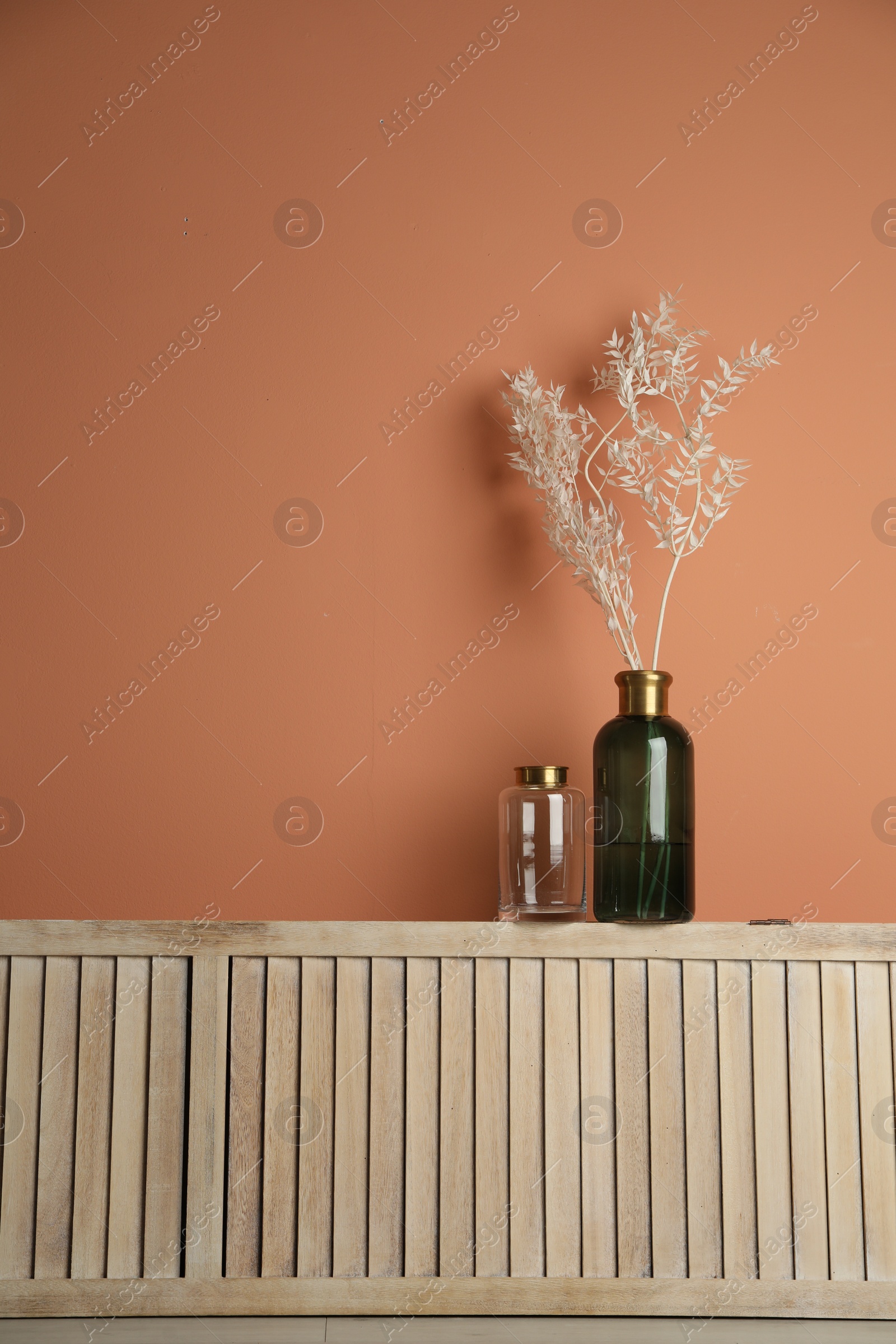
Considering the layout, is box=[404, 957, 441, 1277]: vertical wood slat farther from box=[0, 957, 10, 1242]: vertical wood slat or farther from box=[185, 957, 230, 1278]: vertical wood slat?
box=[0, 957, 10, 1242]: vertical wood slat

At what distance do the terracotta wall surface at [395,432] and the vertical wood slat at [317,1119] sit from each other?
0.26m

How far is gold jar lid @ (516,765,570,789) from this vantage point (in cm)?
113

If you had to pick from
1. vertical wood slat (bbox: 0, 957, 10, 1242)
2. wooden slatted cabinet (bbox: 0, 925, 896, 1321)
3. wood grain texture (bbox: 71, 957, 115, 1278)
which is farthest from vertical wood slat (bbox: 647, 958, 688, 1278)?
vertical wood slat (bbox: 0, 957, 10, 1242)

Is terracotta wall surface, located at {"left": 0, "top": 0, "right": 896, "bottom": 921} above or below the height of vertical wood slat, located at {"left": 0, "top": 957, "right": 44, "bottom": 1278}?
above

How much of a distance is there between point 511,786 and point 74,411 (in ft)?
2.67

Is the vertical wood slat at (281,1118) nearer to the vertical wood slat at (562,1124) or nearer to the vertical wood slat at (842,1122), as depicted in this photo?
the vertical wood slat at (562,1124)

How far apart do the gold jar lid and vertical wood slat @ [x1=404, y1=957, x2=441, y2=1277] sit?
0.77 ft

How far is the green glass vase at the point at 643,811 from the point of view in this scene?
1.09m

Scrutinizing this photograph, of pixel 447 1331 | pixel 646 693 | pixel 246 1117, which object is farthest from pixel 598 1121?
pixel 646 693

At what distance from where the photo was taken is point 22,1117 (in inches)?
39.4

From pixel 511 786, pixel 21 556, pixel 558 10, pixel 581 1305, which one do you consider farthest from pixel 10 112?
pixel 581 1305

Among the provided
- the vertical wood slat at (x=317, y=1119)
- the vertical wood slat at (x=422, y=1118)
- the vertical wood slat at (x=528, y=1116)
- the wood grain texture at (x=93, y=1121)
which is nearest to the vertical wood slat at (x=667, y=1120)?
the vertical wood slat at (x=528, y=1116)

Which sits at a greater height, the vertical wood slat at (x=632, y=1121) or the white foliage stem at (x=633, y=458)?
the white foliage stem at (x=633, y=458)

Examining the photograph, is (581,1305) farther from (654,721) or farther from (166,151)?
(166,151)
